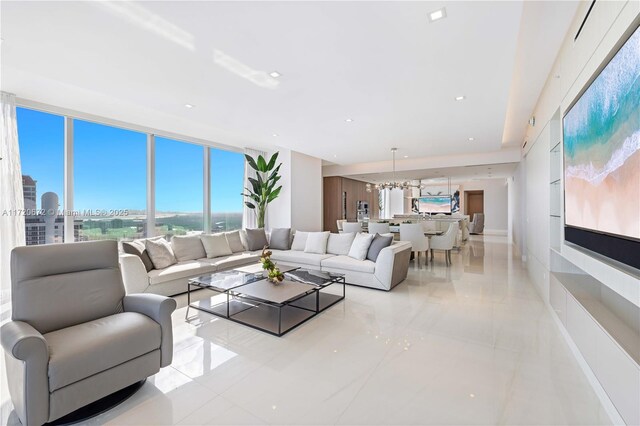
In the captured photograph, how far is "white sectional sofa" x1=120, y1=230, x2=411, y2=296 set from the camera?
3.77 metres

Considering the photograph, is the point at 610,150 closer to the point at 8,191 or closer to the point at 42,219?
the point at 8,191

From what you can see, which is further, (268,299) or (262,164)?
(262,164)

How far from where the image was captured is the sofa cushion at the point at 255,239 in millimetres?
5980

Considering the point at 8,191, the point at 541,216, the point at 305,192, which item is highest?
the point at 305,192

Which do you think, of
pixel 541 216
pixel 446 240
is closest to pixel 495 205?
pixel 446 240

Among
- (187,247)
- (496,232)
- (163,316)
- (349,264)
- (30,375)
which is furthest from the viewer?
(496,232)

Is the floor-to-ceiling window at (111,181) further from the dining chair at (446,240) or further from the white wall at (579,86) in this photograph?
the white wall at (579,86)

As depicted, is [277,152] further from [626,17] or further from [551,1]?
[626,17]

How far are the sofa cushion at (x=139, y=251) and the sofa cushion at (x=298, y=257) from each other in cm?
229

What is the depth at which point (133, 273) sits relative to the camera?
373 centimetres

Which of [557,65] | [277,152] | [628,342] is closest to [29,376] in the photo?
[628,342]

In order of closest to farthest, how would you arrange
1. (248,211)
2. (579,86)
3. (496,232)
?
(579,86), (248,211), (496,232)

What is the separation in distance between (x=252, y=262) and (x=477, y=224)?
1155cm

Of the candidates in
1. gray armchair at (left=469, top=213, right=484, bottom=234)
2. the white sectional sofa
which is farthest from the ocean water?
gray armchair at (left=469, top=213, right=484, bottom=234)
